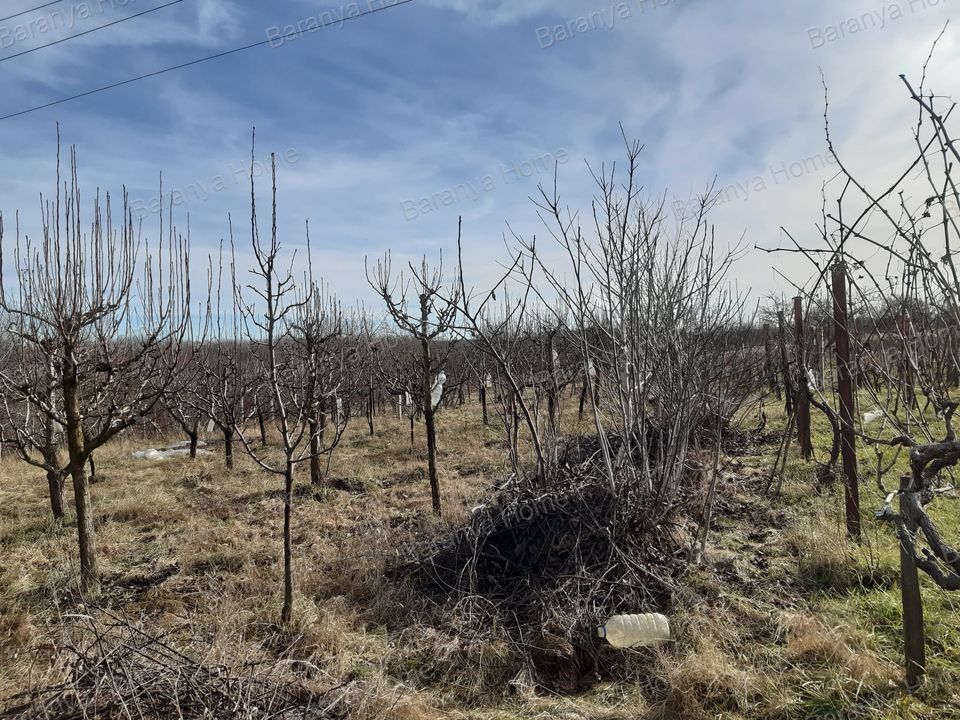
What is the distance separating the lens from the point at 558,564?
4121 mm

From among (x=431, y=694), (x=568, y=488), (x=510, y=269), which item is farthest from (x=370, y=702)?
(x=510, y=269)

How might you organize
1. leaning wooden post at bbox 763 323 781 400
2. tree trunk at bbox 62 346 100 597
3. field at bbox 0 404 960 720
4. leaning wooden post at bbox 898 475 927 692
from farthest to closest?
1. leaning wooden post at bbox 763 323 781 400
2. tree trunk at bbox 62 346 100 597
3. field at bbox 0 404 960 720
4. leaning wooden post at bbox 898 475 927 692

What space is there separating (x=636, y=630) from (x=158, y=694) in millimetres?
2531

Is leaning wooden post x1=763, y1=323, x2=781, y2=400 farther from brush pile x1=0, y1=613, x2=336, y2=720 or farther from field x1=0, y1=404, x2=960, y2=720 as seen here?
brush pile x1=0, y1=613, x2=336, y2=720

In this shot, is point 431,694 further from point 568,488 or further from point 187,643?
point 568,488

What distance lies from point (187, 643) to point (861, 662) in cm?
376

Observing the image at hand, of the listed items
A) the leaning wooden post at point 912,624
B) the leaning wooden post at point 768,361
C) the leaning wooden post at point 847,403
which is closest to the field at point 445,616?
the leaning wooden post at point 912,624

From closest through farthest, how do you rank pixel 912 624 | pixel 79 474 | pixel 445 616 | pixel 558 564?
pixel 912 624 → pixel 445 616 → pixel 558 564 → pixel 79 474

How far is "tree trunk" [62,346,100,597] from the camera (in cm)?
424

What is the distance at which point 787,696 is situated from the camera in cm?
279

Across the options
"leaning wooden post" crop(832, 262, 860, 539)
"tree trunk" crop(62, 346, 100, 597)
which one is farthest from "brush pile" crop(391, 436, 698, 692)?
"tree trunk" crop(62, 346, 100, 597)

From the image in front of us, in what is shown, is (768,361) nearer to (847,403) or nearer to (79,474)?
(847,403)

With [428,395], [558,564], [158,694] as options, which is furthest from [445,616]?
[428,395]

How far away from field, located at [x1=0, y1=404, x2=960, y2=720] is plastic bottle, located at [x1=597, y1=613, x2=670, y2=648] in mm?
70
